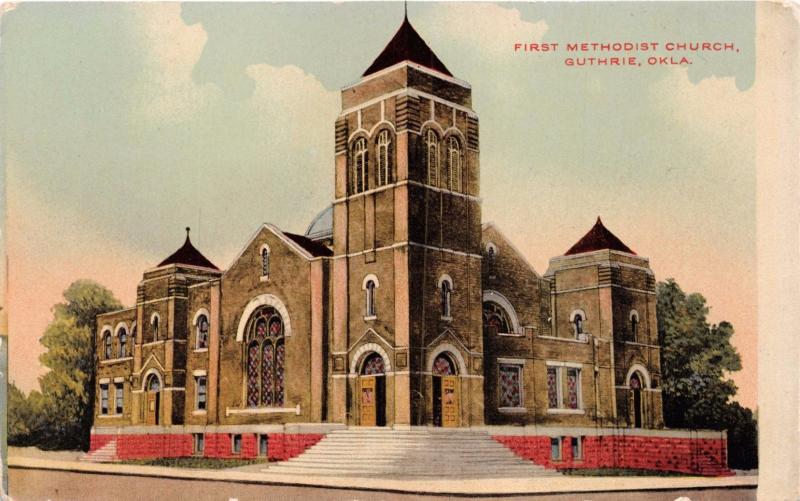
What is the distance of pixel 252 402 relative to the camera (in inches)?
672

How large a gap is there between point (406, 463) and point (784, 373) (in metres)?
5.15

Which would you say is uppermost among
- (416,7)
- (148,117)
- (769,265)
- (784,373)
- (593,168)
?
(416,7)

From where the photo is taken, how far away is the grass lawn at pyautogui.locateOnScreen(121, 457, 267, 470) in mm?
16031

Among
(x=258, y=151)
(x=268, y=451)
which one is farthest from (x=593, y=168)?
(x=268, y=451)

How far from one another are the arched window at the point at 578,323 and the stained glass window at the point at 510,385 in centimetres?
134

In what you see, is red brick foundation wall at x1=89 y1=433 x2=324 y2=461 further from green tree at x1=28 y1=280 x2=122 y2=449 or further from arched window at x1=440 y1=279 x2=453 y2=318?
arched window at x1=440 y1=279 x2=453 y2=318

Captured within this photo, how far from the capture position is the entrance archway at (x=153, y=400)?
17.1m

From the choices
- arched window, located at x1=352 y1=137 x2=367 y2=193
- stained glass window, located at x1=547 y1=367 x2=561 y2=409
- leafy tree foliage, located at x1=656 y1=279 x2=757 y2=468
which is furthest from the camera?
stained glass window, located at x1=547 y1=367 x2=561 y2=409

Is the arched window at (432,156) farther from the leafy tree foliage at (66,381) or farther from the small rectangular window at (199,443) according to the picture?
the small rectangular window at (199,443)

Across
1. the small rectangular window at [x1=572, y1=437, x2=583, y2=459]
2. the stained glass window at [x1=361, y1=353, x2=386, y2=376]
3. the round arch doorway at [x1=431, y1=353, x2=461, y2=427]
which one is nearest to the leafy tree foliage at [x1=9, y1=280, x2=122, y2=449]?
the stained glass window at [x1=361, y1=353, x2=386, y2=376]

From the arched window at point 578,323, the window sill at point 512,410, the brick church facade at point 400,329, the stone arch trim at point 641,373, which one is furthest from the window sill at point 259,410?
the stone arch trim at point 641,373

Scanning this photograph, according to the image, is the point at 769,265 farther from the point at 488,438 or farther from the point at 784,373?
the point at 488,438

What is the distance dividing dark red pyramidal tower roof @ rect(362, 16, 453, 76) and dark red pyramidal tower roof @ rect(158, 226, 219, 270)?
143 inches

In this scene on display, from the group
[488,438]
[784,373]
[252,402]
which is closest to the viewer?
[784,373]
